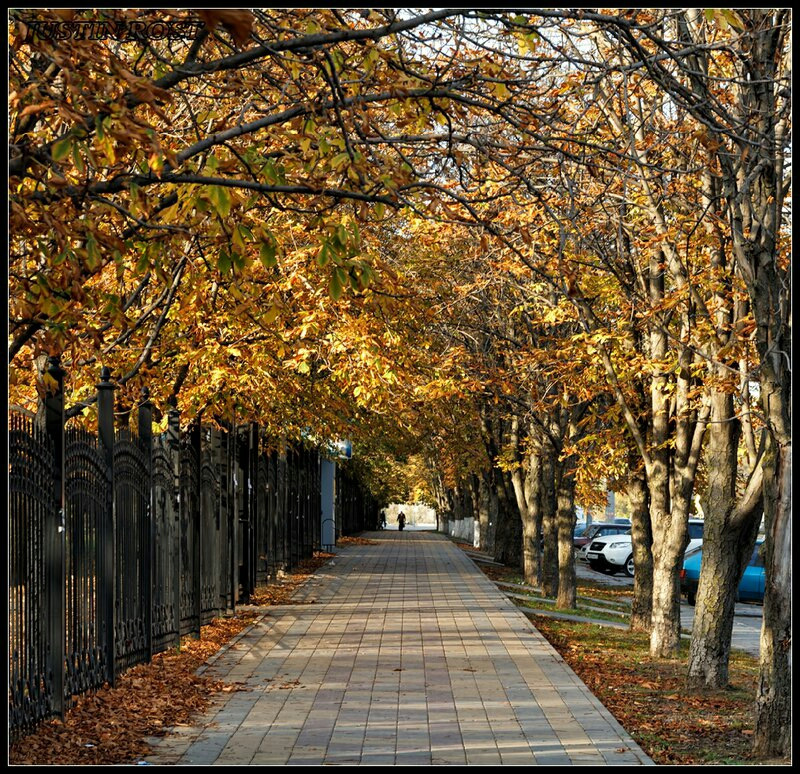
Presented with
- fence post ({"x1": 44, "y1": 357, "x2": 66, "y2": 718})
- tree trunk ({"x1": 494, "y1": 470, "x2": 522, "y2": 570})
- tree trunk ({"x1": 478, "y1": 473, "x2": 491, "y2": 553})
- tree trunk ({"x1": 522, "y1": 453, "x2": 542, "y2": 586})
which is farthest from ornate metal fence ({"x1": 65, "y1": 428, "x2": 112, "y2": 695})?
tree trunk ({"x1": 478, "y1": 473, "x2": 491, "y2": 553})

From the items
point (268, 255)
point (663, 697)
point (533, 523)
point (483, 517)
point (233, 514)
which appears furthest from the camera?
point (483, 517)

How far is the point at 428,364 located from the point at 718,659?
27.3 feet

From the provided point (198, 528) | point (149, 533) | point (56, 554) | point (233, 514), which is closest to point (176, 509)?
point (198, 528)

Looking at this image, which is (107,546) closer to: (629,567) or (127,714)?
(127,714)

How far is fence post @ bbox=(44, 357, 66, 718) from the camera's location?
8.61 meters

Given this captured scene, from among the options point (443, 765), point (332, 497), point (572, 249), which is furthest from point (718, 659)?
point (332, 497)

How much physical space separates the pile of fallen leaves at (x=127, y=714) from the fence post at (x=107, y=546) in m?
0.37

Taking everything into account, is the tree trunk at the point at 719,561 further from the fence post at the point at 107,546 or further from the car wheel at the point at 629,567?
the car wheel at the point at 629,567

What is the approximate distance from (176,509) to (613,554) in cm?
2991

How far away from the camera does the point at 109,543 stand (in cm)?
1065

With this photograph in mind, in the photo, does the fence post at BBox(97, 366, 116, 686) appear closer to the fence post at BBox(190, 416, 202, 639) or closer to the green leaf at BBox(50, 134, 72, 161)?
the fence post at BBox(190, 416, 202, 639)

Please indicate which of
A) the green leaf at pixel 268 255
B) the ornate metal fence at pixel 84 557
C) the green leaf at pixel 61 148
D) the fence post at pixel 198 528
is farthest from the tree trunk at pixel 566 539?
the green leaf at pixel 61 148

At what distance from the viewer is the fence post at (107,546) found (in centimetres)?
1036

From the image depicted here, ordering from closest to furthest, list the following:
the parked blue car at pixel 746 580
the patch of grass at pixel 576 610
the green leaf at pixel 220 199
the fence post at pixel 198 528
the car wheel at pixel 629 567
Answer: the green leaf at pixel 220 199 → the fence post at pixel 198 528 → the patch of grass at pixel 576 610 → the parked blue car at pixel 746 580 → the car wheel at pixel 629 567
